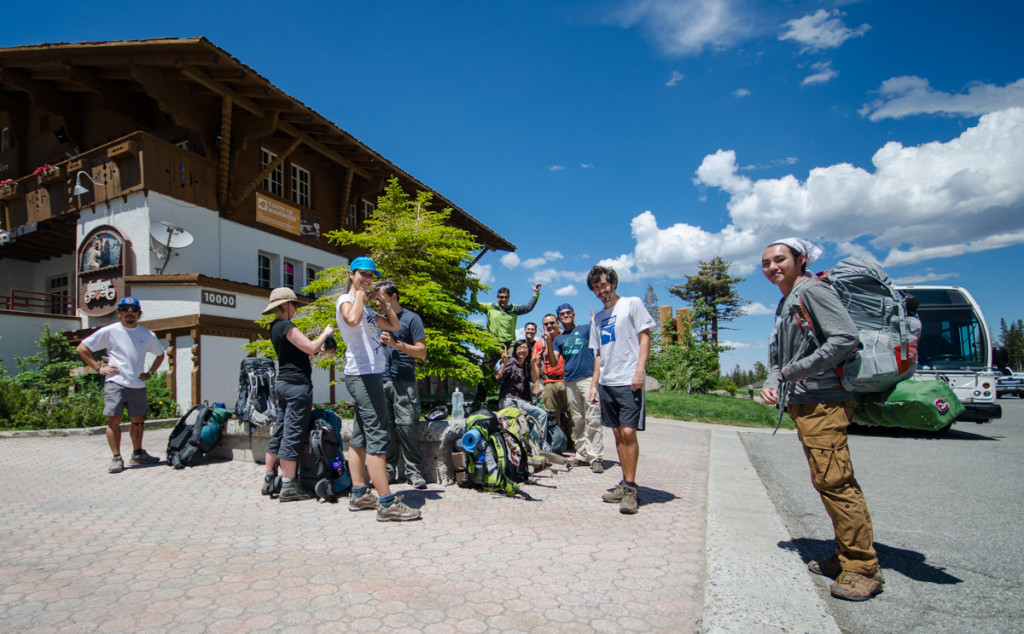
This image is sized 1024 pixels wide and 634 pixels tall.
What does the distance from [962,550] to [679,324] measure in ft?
75.1

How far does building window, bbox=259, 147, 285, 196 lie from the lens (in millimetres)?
15367

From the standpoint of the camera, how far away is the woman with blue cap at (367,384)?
392cm

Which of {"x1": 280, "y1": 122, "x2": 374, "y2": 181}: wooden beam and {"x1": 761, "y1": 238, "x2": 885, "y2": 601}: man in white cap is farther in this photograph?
{"x1": 280, "y1": 122, "x2": 374, "y2": 181}: wooden beam

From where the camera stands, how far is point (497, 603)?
8.29ft

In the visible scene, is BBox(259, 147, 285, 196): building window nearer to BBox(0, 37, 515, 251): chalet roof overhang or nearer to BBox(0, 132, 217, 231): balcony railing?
BBox(0, 37, 515, 251): chalet roof overhang

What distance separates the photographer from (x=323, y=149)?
16.1 metres

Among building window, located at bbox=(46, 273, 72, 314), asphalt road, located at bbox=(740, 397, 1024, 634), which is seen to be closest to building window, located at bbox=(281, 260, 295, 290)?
building window, located at bbox=(46, 273, 72, 314)

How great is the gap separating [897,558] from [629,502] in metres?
1.71

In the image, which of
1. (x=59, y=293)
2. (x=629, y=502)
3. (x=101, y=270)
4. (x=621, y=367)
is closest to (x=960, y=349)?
(x=621, y=367)

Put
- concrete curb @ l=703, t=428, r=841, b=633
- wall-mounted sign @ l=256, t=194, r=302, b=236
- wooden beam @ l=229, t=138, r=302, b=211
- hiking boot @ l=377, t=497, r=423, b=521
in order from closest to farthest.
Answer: concrete curb @ l=703, t=428, r=841, b=633
hiking boot @ l=377, t=497, r=423, b=521
wooden beam @ l=229, t=138, r=302, b=211
wall-mounted sign @ l=256, t=194, r=302, b=236

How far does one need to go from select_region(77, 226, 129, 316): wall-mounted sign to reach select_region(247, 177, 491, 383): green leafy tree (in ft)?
25.0

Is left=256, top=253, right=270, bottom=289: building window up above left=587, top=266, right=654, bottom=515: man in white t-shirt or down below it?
above

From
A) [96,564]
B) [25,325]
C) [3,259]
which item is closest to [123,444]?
[96,564]

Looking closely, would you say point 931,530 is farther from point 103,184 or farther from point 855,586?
point 103,184
